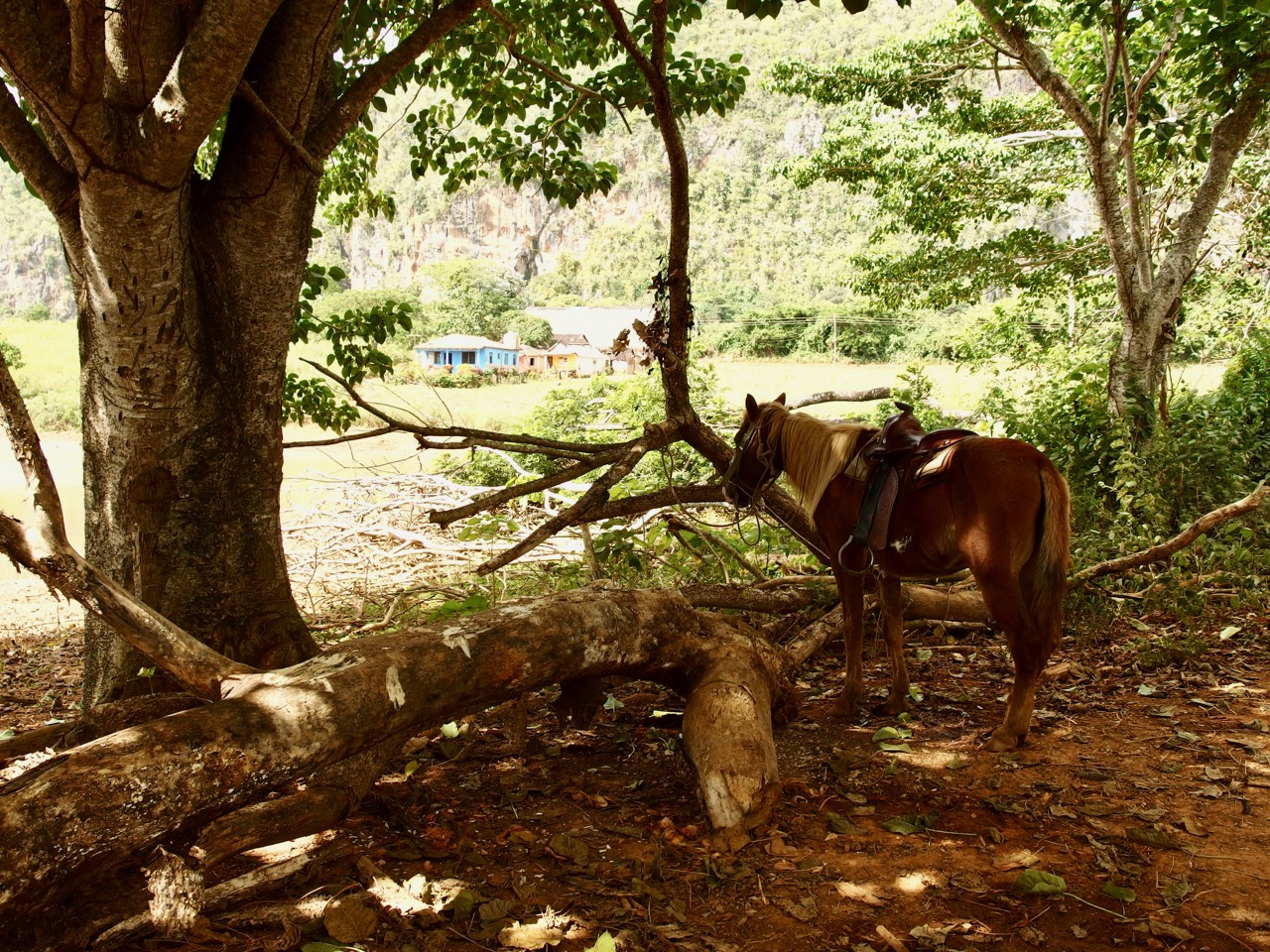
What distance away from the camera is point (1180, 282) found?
8742 mm

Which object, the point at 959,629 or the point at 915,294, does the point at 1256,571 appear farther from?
the point at 915,294

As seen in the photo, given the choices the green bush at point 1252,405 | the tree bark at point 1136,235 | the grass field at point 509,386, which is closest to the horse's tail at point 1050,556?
the tree bark at point 1136,235

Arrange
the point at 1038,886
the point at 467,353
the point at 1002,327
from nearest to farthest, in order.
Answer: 1. the point at 1038,886
2. the point at 1002,327
3. the point at 467,353

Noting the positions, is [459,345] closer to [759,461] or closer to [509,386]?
[509,386]

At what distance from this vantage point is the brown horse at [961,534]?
13.5ft

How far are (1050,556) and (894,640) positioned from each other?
1.05 metres

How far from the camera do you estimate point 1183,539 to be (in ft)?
18.9

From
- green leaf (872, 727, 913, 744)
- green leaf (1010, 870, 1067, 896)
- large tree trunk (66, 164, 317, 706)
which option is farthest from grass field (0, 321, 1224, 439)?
green leaf (1010, 870, 1067, 896)

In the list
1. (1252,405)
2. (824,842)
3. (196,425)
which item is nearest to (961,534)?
(824,842)

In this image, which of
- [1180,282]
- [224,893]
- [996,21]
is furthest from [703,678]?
[1180,282]

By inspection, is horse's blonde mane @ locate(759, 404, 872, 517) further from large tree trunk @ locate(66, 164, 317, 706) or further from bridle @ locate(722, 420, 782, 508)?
large tree trunk @ locate(66, 164, 317, 706)

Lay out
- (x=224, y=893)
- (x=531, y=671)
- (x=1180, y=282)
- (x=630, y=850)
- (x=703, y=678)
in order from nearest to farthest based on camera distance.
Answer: (x=224, y=893) → (x=630, y=850) → (x=531, y=671) → (x=703, y=678) → (x=1180, y=282)

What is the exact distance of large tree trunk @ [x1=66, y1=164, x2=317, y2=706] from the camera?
340 centimetres

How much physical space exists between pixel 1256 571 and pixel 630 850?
6080mm
